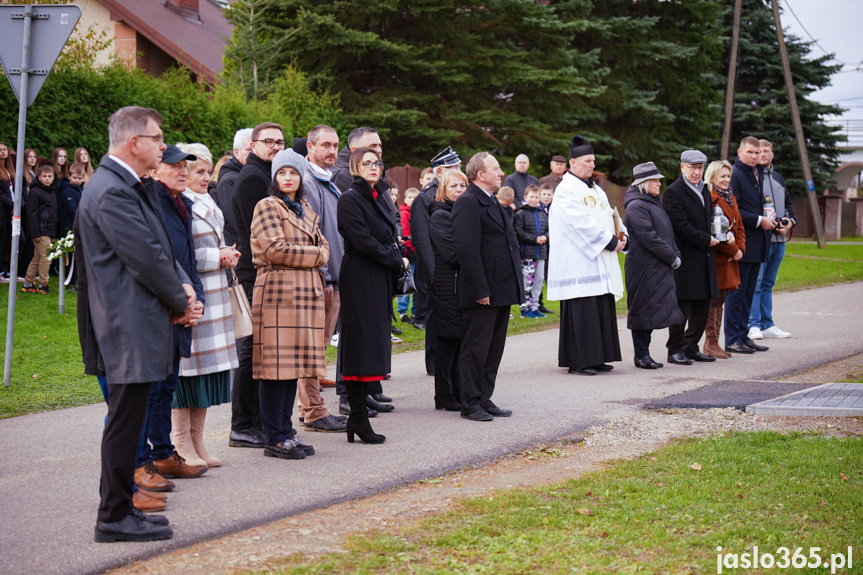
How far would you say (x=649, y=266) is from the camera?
33.7ft

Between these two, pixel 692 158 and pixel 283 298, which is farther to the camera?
pixel 692 158

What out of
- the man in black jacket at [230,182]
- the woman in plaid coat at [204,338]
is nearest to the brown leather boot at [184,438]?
the woman in plaid coat at [204,338]

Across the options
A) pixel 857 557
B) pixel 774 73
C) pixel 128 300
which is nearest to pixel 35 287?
pixel 128 300

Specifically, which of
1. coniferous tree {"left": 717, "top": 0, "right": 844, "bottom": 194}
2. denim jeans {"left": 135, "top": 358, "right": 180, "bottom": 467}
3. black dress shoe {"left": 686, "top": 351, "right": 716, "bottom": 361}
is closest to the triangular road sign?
denim jeans {"left": 135, "top": 358, "right": 180, "bottom": 467}

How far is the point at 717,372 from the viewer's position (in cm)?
1001

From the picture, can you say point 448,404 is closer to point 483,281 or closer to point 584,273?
point 483,281

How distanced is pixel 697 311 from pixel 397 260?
4905mm

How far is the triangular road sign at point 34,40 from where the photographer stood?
28.6 feet

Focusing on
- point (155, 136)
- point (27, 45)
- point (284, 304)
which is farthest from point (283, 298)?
point (27, 45)

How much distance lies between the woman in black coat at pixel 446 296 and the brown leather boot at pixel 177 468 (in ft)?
8.92

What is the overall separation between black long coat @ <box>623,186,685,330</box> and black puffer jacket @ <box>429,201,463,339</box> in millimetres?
2648

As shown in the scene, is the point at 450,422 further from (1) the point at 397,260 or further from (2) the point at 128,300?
(2) the point at 128,300

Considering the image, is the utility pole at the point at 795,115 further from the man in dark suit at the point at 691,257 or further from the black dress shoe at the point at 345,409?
the black dress shoe at the point at 345,409

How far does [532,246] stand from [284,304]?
916 centimetres
